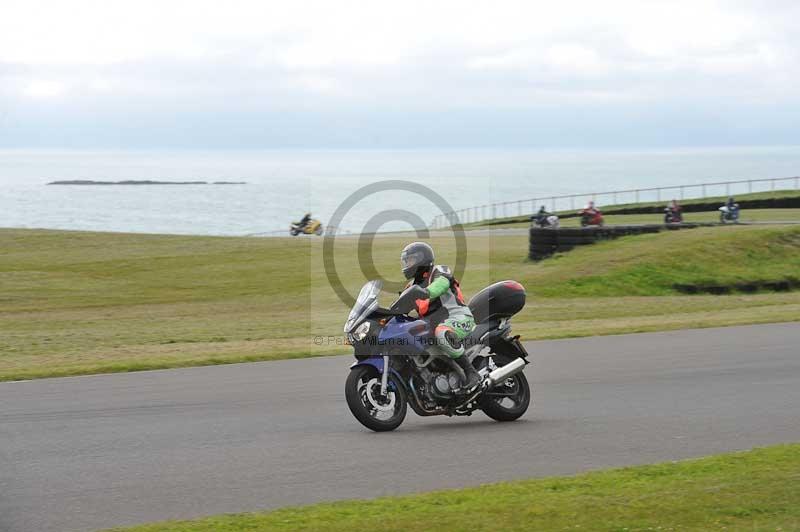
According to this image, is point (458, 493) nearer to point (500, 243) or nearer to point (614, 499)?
point (614, 499)

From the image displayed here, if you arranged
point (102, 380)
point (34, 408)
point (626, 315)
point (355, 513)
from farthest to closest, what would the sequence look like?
point (626, 315), point (102, 380), point (34, 408), point (355, 513)

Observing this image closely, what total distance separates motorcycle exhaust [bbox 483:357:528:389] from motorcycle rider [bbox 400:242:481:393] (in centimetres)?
13

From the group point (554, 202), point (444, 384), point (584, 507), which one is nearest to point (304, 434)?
point (444, 384)

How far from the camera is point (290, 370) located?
15.1 meters

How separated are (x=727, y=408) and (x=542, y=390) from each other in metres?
2.37

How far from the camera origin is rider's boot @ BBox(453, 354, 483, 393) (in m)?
10.5

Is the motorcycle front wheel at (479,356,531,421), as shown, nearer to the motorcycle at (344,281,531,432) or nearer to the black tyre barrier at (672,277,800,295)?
the motorcycle at (344,281,531,432)

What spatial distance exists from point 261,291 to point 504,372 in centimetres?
2224

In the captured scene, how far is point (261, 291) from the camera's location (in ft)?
106

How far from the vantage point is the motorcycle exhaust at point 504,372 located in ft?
35.2

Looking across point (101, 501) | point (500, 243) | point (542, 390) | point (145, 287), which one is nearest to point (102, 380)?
point (542, 390)

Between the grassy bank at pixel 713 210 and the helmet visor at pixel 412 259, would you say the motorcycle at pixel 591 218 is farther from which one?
the helmet visor at pixel 412 259

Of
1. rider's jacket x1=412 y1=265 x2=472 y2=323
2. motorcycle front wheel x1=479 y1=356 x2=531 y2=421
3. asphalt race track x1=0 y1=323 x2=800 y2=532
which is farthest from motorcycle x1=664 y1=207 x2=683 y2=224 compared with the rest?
rider's jacket x1=412 y1=265 x2=472 y2=323

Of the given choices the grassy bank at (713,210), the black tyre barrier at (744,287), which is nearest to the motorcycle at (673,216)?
the grassy bank at (713,210)
